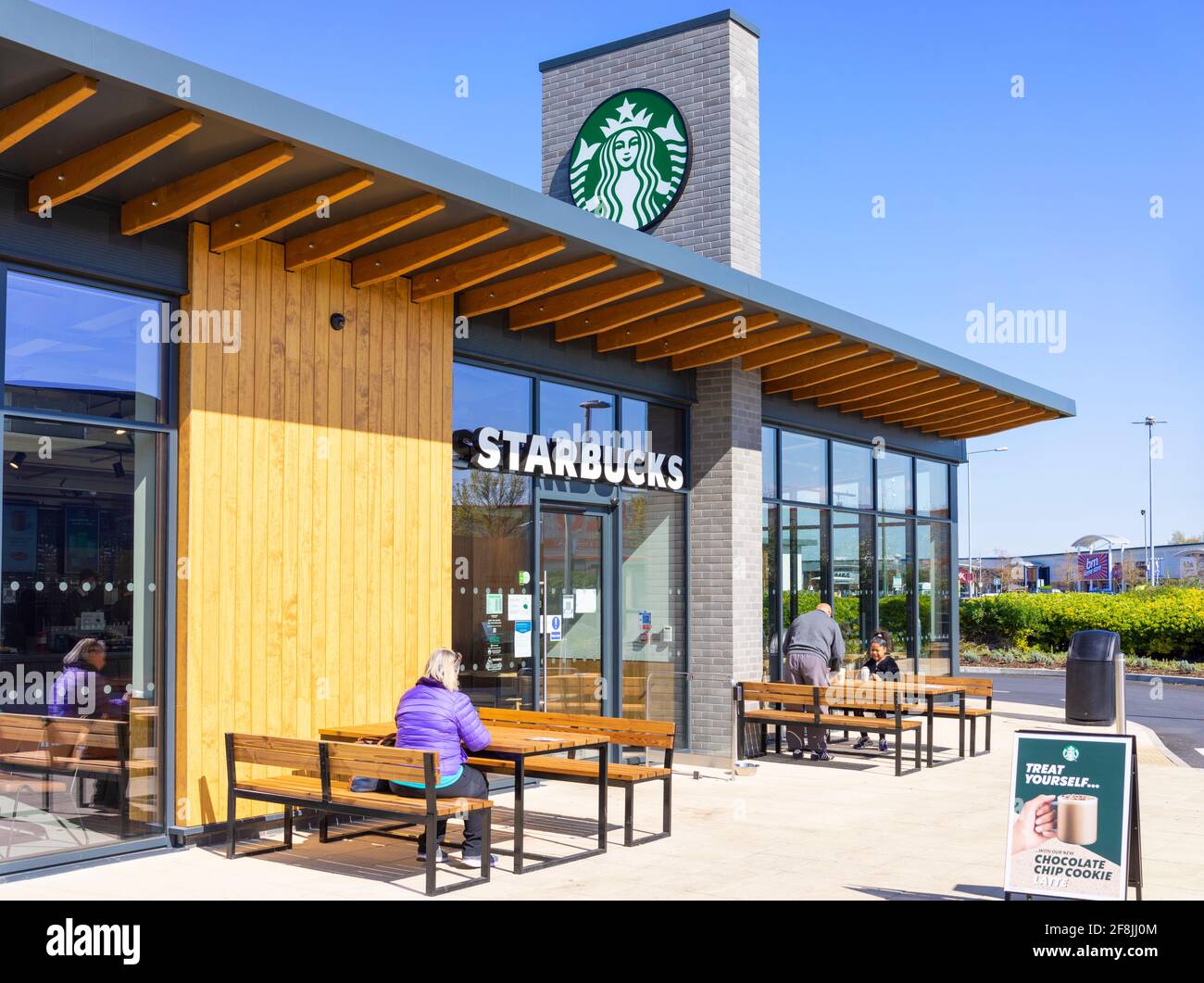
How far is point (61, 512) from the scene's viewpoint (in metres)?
7.64

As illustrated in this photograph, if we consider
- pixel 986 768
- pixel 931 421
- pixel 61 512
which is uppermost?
pixel 931 421

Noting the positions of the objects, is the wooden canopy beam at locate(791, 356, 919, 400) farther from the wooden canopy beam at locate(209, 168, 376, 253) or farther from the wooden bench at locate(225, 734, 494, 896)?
the wooden bench at locate(225, 734, 494, 896)

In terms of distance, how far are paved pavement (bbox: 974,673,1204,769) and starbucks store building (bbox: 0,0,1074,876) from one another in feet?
18.7

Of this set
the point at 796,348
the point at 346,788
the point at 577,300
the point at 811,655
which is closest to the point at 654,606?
the point at 811,655

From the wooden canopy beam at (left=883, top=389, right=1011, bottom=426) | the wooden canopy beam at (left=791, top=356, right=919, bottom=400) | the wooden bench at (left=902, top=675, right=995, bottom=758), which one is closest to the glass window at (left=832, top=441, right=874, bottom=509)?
the wooden canopy beam at (left=883, top=389, right=1011, bottom=426)

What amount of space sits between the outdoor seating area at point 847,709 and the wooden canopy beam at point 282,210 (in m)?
6.83

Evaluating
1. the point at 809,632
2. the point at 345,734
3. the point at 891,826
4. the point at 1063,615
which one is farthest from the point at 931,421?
the point at 1063,615

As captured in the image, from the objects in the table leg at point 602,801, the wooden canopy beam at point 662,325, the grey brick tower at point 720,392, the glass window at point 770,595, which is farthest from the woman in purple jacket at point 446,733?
the glass window at point 770,595

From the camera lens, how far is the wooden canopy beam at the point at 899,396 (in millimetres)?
15211

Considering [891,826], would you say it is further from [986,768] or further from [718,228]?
[718,228]

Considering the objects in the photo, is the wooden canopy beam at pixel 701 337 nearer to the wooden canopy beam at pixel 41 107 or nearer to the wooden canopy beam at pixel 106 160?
the wooden canopy beam at pixel 106 160

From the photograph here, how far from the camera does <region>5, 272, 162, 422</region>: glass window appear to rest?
748 centimetres

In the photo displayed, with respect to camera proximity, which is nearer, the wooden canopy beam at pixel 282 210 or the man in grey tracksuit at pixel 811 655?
the wooden canopy beam at pixel 282 210

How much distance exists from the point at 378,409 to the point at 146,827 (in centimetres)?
346
